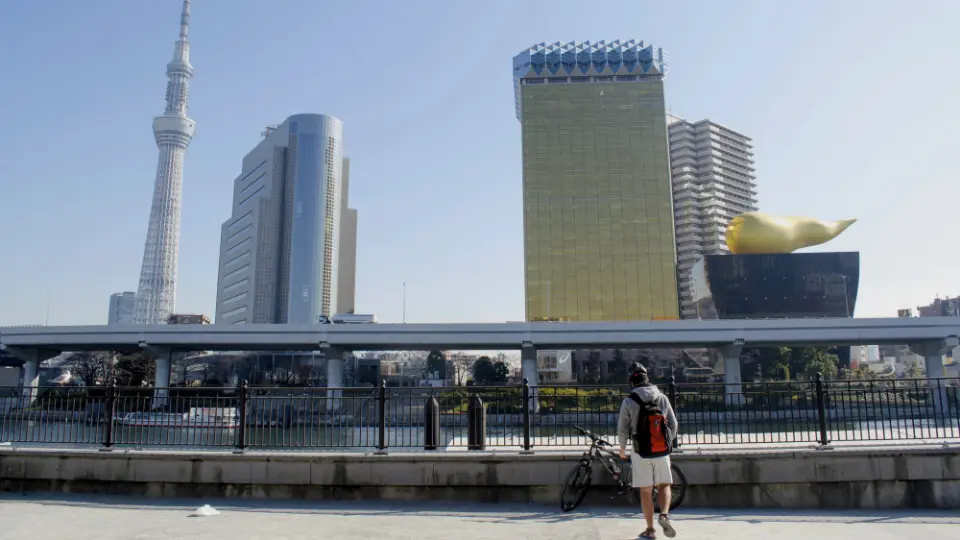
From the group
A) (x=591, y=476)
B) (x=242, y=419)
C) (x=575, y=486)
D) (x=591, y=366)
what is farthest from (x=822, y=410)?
(x=591, y=366)

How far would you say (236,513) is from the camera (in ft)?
28.8

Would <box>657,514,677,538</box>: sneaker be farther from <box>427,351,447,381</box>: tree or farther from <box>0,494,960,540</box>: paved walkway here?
<box>427,351,447,381</box>: tree

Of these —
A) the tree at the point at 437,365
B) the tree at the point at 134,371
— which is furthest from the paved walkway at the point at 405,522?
the tree at the point at 437,365

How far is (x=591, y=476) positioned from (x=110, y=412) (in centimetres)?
773

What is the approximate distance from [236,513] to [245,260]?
516 feet

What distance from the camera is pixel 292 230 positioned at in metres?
152

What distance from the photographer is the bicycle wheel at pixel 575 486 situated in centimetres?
894

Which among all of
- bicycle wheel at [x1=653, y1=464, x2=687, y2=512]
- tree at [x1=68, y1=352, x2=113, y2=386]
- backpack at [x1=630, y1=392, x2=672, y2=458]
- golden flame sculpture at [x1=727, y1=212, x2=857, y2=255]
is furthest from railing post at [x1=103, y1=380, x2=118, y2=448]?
golden flame sculpture at [x1=727, y1=212, x2=857, y2=255]

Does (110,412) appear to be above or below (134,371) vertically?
below

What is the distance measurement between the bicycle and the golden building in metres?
100

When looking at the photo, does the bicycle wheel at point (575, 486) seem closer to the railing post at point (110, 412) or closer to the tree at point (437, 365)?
the railing post at point (110, 412)

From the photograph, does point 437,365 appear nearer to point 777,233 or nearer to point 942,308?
point 777,233

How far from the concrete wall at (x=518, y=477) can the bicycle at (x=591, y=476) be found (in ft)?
1.00

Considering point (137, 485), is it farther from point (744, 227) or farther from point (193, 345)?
point (744, 227)
